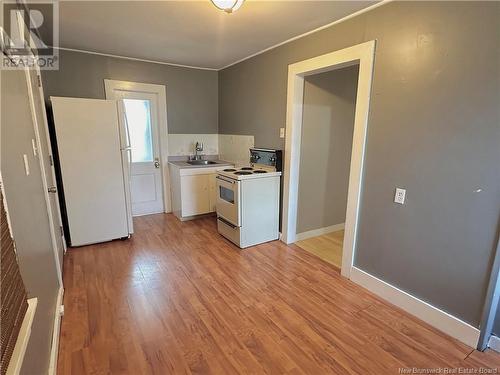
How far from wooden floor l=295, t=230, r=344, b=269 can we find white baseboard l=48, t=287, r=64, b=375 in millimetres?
2430

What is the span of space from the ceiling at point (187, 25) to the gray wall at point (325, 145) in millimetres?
723

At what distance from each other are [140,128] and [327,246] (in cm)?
322

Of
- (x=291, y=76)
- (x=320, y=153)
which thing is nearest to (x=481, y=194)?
(x=320, y=153)

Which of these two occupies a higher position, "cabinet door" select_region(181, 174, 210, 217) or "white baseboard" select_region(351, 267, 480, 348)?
"cabinet door" select_region(181, 174, 210, 217)

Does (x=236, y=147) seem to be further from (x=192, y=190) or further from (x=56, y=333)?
(x=56, y=333)

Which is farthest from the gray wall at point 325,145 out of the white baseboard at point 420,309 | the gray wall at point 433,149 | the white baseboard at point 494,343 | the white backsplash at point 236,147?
the white baseboard at point 494,343

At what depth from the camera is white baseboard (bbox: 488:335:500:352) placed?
1.71 metres

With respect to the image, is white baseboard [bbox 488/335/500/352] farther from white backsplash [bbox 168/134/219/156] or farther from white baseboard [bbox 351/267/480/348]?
white backsplash [bbox 168/134/219/156]

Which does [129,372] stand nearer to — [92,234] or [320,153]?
[92,234]

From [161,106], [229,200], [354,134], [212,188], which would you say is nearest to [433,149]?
[354,134]

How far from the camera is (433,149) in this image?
6.02 feet

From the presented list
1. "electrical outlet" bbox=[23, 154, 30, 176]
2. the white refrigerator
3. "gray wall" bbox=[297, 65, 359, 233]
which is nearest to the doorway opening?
"gray wall" bbox=[297, 65, 359, 233]

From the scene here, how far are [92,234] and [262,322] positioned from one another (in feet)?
7.70

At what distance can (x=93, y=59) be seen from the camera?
11.6 ft
